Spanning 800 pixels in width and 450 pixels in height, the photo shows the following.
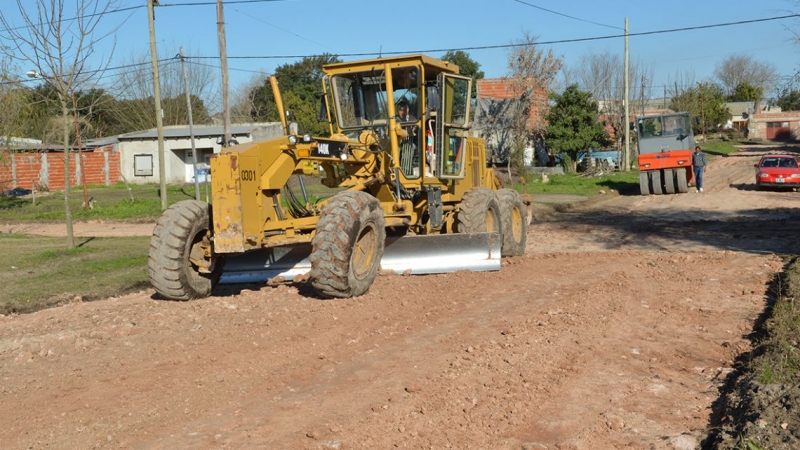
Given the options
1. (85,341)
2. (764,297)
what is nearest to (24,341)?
(85,341)

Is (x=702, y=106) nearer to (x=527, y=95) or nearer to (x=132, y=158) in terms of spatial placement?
(x=527, y=95)

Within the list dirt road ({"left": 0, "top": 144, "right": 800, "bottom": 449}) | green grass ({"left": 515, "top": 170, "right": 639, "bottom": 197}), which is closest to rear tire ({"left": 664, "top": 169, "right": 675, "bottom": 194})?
green grass ({"left": 515, "top": 170, "right": 639, "bottom": 197})

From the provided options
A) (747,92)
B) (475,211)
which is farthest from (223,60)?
(747,92)

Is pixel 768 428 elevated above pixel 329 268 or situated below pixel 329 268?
below

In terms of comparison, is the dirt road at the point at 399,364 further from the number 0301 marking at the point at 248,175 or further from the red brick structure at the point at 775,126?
the red brick structure at the point at 775,126

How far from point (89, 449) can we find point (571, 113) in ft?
135

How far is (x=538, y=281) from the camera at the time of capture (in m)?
12.0

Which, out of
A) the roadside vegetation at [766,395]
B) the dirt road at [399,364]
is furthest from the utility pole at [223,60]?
the roadside vegetation at [766,395]

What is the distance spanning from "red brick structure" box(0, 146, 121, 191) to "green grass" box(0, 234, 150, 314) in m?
25.2

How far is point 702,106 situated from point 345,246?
252ft

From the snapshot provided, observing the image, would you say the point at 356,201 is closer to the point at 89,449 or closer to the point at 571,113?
the point at 89,449

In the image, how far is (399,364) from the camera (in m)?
7.50

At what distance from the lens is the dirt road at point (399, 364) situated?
5.86 m

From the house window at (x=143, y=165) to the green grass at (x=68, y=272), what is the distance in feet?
104
